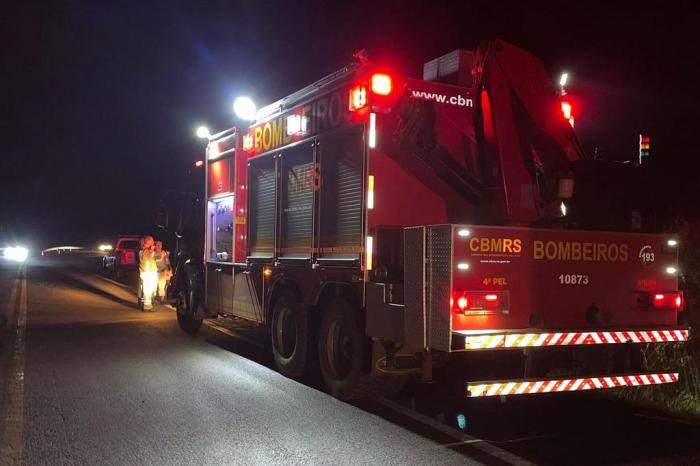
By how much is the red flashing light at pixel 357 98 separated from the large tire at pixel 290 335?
245 cm

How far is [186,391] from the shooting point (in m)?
7.52

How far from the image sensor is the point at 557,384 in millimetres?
5953

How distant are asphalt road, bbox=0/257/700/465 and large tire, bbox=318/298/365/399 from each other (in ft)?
0.76

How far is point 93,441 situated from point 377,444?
7.49 ft

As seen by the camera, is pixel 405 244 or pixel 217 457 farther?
pixel 405 244

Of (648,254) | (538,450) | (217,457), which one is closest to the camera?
(217,457)

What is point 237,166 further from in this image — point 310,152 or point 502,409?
point 502,409

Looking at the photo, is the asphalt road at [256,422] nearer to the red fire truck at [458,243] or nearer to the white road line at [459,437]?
the white road line at [459,437]

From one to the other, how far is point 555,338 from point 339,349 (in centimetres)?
254

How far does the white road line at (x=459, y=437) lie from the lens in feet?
17.7

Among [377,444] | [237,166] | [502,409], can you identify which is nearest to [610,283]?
[502,409]

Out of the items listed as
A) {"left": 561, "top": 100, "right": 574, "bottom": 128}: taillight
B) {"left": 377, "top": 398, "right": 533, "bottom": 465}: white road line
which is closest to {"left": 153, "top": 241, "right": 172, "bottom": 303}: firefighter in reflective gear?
{"left": 377, "top": 398, "right": 533, "bottom": 465}: white road line

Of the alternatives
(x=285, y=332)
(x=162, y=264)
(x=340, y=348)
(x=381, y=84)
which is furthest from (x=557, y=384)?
(x=162, y=264)

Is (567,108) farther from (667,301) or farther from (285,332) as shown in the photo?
(285,332)
